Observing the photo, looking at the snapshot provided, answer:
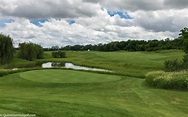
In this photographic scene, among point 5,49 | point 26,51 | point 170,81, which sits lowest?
point 170,81

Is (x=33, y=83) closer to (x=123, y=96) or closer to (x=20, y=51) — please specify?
(x=123, y=96)

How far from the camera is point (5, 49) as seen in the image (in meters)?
60.2

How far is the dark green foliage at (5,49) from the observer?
59469mm

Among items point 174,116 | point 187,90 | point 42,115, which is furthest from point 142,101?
point 42,115

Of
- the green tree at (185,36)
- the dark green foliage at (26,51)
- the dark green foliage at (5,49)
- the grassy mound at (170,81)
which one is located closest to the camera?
the grassy mound at (170,81)

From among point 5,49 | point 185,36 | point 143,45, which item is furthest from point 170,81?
point 143,45

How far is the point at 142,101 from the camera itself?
53.0 feet

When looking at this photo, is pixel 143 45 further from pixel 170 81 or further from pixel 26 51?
pixel 170 81

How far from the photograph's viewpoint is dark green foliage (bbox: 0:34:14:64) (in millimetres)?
59469

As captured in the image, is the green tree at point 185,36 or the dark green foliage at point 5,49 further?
the dark green foliage at point 5,49

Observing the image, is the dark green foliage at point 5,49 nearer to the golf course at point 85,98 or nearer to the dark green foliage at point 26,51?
the dark green foliage at point 26,51

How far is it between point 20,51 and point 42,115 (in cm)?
7535

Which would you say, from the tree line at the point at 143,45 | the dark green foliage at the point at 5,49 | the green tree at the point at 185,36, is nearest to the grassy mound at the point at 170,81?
the green tree at the point at 185,36

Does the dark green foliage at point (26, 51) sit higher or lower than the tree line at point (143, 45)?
lower
